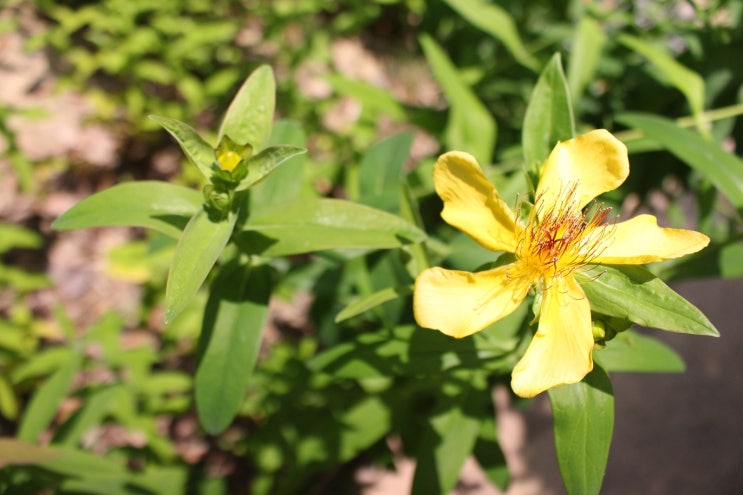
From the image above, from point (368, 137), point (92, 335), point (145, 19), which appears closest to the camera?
point (92, 335)

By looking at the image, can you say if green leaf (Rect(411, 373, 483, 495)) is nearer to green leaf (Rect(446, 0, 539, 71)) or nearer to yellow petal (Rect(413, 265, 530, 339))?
yellow petal (Rect(413, 265, 530, 339))

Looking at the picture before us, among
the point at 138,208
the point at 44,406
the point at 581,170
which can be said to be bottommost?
the point at 44,406

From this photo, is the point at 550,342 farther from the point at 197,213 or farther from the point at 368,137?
the point at 368,137

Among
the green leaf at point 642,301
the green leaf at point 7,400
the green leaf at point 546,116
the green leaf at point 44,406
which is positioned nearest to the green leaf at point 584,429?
the green leaf at point 642,301

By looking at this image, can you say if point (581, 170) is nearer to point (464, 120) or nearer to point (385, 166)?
point (385, 166)

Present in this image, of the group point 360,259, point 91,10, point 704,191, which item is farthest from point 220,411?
point 91,10

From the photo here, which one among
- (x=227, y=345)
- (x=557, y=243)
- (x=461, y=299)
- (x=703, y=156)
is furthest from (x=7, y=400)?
(x=703, y=156)

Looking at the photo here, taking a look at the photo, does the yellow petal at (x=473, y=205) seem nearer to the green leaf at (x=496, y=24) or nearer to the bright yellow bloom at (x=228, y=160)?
the bright yellow bloom at (x=228, y=160)
